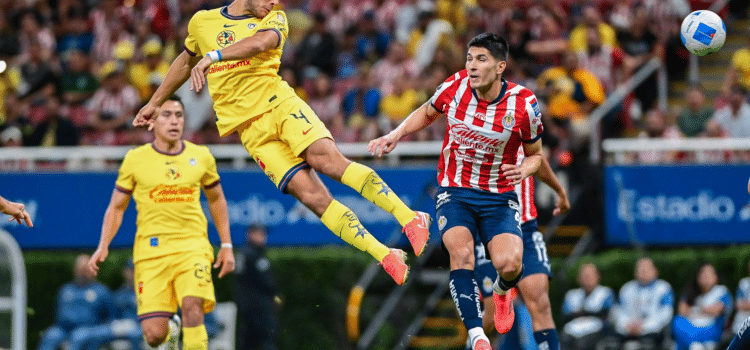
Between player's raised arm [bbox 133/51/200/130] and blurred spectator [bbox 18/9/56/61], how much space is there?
34.3 ft

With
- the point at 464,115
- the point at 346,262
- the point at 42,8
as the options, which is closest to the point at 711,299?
the point at 346,262

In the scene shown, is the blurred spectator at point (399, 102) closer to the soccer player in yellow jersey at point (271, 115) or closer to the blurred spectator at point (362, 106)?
the blurred spectator at point (362, 106)

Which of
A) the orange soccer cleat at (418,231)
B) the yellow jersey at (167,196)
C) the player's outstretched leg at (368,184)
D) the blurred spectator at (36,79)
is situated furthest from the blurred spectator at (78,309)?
the orange soccer cleat at (418,231)

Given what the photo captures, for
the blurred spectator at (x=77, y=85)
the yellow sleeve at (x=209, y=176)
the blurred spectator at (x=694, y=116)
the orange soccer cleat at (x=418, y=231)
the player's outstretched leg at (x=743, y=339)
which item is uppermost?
the blurred spectator at (x=77, y=85)

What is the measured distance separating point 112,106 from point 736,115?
9415 mm

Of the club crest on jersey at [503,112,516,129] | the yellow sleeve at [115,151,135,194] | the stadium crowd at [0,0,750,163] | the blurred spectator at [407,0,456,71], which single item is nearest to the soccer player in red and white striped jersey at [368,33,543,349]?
the club crest on jersey at [503,112,516,129]

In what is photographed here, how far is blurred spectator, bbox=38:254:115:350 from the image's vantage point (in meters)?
15.1

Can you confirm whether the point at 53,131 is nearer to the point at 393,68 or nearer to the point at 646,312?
the point at 393,68

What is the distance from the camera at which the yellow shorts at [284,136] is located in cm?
920

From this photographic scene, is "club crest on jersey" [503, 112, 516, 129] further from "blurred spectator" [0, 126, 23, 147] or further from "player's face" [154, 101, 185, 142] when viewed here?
"blurred spectator" [0, 126, 23, 147]

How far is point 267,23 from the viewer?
9.05m

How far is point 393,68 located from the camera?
16.7m

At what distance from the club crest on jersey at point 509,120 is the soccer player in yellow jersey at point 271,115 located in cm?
110

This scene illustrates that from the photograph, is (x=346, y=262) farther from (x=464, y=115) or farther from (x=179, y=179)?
(x=464, y=115)
